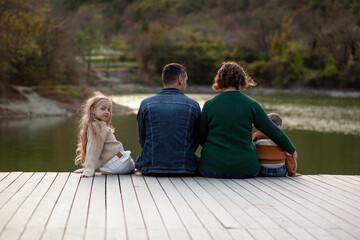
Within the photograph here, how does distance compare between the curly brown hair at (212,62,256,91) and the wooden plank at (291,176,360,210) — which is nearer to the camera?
the wooden plank at (291,176,360,210)

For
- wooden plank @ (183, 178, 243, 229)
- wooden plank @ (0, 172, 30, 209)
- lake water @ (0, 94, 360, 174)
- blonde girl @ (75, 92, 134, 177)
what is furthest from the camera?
lake water @ (0, 94, 360, 174)

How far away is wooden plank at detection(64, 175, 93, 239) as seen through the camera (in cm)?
286

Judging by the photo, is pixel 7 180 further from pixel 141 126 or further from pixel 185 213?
pixel 185 213

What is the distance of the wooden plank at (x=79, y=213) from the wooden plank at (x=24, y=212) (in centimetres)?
27

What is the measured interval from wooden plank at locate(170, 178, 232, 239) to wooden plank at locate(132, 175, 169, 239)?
261 millimetres

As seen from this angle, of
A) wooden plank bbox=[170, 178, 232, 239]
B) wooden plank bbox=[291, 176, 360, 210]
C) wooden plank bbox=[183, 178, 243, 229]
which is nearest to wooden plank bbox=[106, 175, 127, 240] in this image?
wooden plank bbox=[170, 178, 232, 239]

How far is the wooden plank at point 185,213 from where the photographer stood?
2.90m

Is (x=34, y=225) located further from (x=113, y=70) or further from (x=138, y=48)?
(x=138, y=48)

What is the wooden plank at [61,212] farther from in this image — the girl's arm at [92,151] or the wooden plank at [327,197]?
the wooden plank at [327,197]

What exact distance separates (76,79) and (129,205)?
23.3m

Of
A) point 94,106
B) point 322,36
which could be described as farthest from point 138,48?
point 94,106

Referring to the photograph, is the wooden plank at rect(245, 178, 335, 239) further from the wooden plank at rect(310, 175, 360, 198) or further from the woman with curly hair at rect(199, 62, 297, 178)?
the wooden plank at rect(310, 175, 360, 198)

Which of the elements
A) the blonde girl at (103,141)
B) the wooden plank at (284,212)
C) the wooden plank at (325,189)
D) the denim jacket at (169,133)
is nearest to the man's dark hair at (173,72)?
the denim jacket at (169,133)

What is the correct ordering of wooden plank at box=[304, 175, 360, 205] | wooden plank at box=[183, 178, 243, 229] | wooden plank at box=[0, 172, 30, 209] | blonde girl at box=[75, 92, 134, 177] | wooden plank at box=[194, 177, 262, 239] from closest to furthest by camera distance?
1. wooden plank at box=[194, 177, 262, 239]
2. wooden plank at box=[183, 178, 243, 229]
3. wooden plank at box=[0, 172, 30, 209]
4. wooden plank at box=[304, 175, 360, 205]
5. blonde girl at box=[75, 92, 134, 177]
